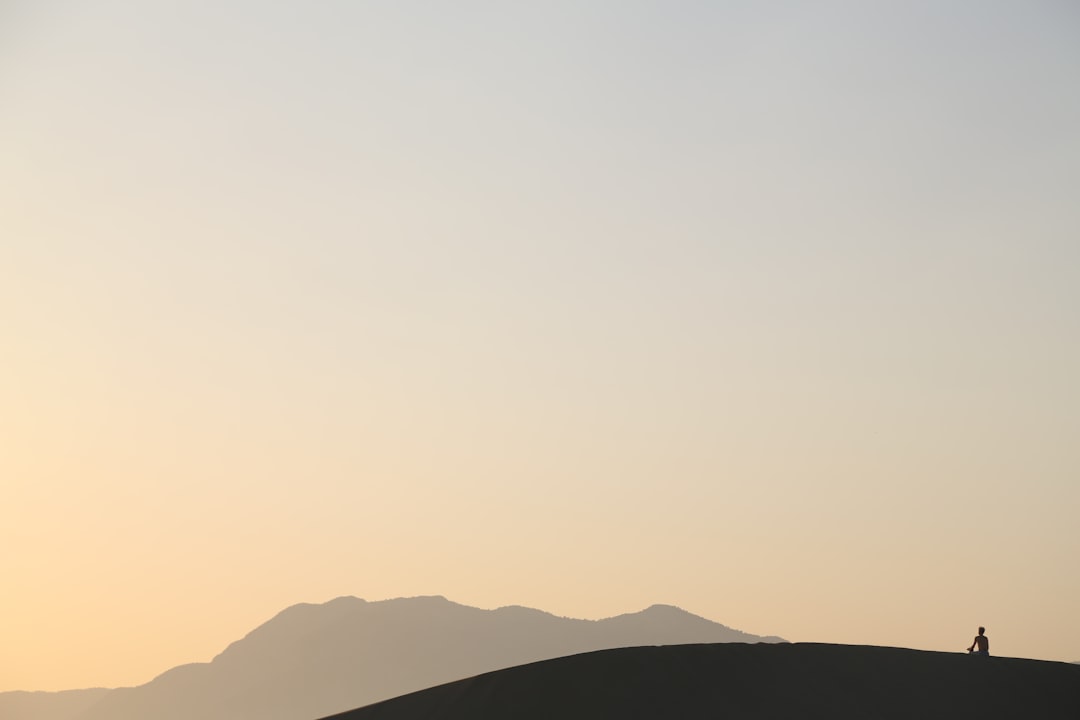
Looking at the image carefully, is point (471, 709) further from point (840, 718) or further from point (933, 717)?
point (933, 717)

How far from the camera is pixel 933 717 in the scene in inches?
861

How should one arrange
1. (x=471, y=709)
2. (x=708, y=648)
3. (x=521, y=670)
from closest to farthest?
(x=471, y=709), (x=521, y=670), (x=708, y=648)

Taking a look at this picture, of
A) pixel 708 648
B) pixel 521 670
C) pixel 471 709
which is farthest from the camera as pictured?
pixel 708 648

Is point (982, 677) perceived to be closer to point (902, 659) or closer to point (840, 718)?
point (902, 659)

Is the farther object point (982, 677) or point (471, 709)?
point (982, 677)

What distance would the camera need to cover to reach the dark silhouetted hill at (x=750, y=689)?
69.7 feet

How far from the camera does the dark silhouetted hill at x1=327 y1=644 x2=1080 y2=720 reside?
21.2m

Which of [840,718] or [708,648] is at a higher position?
[708,648]

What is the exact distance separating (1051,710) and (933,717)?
2693 millimetres

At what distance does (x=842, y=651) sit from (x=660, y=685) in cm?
506

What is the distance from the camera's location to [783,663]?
23.9m

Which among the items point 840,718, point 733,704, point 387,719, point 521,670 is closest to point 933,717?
point 840,718

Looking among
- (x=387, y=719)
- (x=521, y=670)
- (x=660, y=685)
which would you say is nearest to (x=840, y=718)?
(x=660, y=685)

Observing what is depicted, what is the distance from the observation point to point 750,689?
22.3 m
